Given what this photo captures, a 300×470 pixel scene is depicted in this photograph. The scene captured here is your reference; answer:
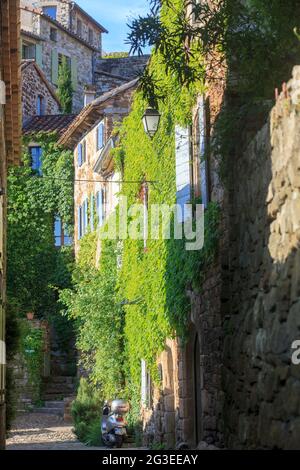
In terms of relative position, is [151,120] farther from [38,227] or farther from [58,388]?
[38,227]

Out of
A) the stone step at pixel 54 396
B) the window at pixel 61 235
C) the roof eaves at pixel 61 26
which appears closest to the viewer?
the stone step at pixel 54 396

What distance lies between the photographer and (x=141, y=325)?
66.4ft

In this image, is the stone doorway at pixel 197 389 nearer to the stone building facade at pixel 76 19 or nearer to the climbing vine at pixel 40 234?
the climbing vine at pixel 40 234

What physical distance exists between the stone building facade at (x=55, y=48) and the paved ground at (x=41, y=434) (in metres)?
27.3

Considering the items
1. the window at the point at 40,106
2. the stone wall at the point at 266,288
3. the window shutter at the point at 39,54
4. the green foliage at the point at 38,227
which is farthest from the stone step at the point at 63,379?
the window shutter at the point at 39,54

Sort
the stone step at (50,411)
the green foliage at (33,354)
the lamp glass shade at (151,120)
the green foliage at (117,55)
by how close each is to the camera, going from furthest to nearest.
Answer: the green foliage at (117,55) → the green foliage at (33,354) → the stone step at (50,411) → the lamp glass shade at (151,120)

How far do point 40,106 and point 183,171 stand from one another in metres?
32.4

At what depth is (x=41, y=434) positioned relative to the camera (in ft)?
80.7

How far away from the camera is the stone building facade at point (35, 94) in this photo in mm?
44719

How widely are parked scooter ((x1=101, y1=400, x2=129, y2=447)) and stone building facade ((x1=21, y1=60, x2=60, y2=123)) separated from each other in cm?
2433

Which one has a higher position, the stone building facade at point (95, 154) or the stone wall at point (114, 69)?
the stone wall at point (114, 69)

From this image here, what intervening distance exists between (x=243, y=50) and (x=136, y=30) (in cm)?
157
